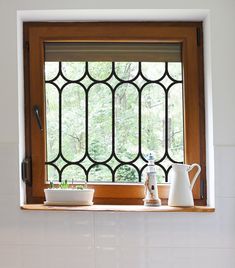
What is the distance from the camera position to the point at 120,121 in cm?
207

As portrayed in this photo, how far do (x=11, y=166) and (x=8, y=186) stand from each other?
0.31 feet

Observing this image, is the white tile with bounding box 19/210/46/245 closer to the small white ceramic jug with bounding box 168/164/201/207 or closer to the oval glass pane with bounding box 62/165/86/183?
the oval glass pane with bounding box 62/165/86/183

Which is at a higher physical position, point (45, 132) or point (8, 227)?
point (45, 132)

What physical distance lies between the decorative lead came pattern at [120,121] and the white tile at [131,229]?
21 cm

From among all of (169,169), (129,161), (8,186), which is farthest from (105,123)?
(8,186)

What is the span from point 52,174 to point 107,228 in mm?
397

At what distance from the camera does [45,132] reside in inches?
81.4

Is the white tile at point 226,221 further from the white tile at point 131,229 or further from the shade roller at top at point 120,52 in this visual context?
the shade roller at top at point 120,52

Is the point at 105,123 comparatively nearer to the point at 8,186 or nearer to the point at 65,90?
the point at 65,90

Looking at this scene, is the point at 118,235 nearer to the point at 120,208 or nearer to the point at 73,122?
the point at 120,208

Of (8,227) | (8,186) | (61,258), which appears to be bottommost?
(61,258)

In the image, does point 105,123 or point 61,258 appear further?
point 105,123

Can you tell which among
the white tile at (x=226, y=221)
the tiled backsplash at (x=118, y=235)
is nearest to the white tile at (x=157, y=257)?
the tiled backsplash at (x=118, y=235)

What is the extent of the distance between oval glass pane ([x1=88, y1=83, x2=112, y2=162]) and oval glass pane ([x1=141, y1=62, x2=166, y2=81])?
203 millimetres
